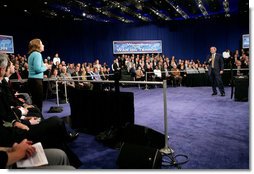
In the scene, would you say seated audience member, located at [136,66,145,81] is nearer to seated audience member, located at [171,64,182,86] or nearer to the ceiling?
seated audience member, located at [171,64,182,86]

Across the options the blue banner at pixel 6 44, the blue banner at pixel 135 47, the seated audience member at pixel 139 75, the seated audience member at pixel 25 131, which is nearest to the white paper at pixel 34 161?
the seated audience member at pixel 25 131

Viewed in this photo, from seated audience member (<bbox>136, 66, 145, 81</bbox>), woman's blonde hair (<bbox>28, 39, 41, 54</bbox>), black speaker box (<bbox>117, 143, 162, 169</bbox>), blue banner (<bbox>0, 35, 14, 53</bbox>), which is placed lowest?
black speaker box (<bbox>117, 143, 162, 169</bbox>)

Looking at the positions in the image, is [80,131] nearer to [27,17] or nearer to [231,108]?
[231,108]

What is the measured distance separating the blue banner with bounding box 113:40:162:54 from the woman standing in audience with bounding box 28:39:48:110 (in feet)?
39.2

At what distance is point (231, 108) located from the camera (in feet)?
17.8

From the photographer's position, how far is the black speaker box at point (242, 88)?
617cm

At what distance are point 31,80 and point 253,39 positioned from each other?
3172 millimetres

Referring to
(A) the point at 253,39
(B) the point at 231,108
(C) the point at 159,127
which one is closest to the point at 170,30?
(B) the point at 231,108

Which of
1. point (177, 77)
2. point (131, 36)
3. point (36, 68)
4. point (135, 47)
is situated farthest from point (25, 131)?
point (131, 36)

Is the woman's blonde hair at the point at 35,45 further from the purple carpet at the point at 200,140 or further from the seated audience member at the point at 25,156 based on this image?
the seated audience member at the point at 25,156

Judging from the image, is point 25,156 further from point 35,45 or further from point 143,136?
point 35,45

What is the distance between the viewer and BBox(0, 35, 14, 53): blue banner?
11.3 metres

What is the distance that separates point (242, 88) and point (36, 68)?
4.88 m

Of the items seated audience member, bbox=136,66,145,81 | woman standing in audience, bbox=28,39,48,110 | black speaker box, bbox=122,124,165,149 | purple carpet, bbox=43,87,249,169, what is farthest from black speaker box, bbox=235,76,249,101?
seated audience member, bbox=136,66,145,81
